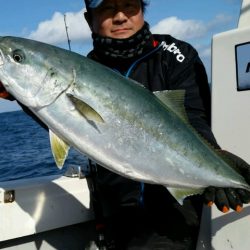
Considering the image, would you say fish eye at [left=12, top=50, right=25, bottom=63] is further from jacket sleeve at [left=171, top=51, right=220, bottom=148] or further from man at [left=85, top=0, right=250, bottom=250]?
jacket sleeve at [left=171, top=51, right=220, bottom=148]

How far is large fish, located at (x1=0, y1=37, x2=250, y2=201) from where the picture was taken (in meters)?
2.52

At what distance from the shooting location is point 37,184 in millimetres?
4164

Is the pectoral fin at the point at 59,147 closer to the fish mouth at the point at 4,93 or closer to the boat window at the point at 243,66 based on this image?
the fish mouth at the point at 4,93

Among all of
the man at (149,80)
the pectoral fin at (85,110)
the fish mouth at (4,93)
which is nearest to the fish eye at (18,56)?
the pectoral fin at (85,110)

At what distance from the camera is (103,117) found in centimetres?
252

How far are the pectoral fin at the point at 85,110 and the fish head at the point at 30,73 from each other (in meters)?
0.11

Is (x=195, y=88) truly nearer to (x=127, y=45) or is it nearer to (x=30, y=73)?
(x=127, y=45)

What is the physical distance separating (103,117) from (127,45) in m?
1.25

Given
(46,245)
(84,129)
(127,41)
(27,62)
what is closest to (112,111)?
(84,129)

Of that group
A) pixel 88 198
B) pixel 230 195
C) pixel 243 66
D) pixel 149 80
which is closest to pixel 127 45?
pixel 149 80

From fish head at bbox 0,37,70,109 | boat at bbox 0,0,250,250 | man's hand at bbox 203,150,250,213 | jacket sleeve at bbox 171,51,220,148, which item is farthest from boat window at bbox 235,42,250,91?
fish head at bbox 0,37,70,109

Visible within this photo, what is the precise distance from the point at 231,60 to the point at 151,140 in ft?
3.96

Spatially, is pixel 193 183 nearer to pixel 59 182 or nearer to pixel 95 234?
pixel 59 182

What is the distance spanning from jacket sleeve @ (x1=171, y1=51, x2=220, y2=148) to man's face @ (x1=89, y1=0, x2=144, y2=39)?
529mm
